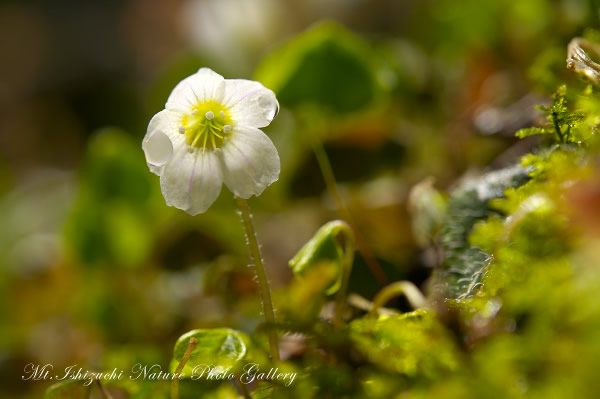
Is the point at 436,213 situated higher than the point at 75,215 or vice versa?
the point at 75,215

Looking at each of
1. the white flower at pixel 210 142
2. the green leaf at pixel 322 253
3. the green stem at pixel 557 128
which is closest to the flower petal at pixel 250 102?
the white flower at pixel 210 142

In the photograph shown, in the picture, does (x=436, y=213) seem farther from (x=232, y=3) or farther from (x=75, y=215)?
(x=232, y=3)

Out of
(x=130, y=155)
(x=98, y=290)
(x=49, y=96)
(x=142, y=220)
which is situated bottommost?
(x=98, y=290)

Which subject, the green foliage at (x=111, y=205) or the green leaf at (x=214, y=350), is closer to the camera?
the green leaf at (x=214, y=350)

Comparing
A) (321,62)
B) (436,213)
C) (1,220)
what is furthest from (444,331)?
(1,220)

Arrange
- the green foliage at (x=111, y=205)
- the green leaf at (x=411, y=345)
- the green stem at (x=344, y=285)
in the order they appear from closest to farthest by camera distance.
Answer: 1. the green leaf at (x=411, y=345)
2. the green stem at (x=344, y=285)
3. the green foliage at (x=111, y=205)

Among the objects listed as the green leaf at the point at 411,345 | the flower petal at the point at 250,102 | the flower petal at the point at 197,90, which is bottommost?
the green leaf at the point at 411,345

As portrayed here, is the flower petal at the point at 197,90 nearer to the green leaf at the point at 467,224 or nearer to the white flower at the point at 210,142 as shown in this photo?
the white flower at the point at 210,142

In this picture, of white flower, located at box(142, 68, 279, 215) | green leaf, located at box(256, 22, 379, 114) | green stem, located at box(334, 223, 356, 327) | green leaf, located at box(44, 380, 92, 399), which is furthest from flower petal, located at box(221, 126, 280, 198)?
green leaf, located at box(256, 22, 379, 114)
